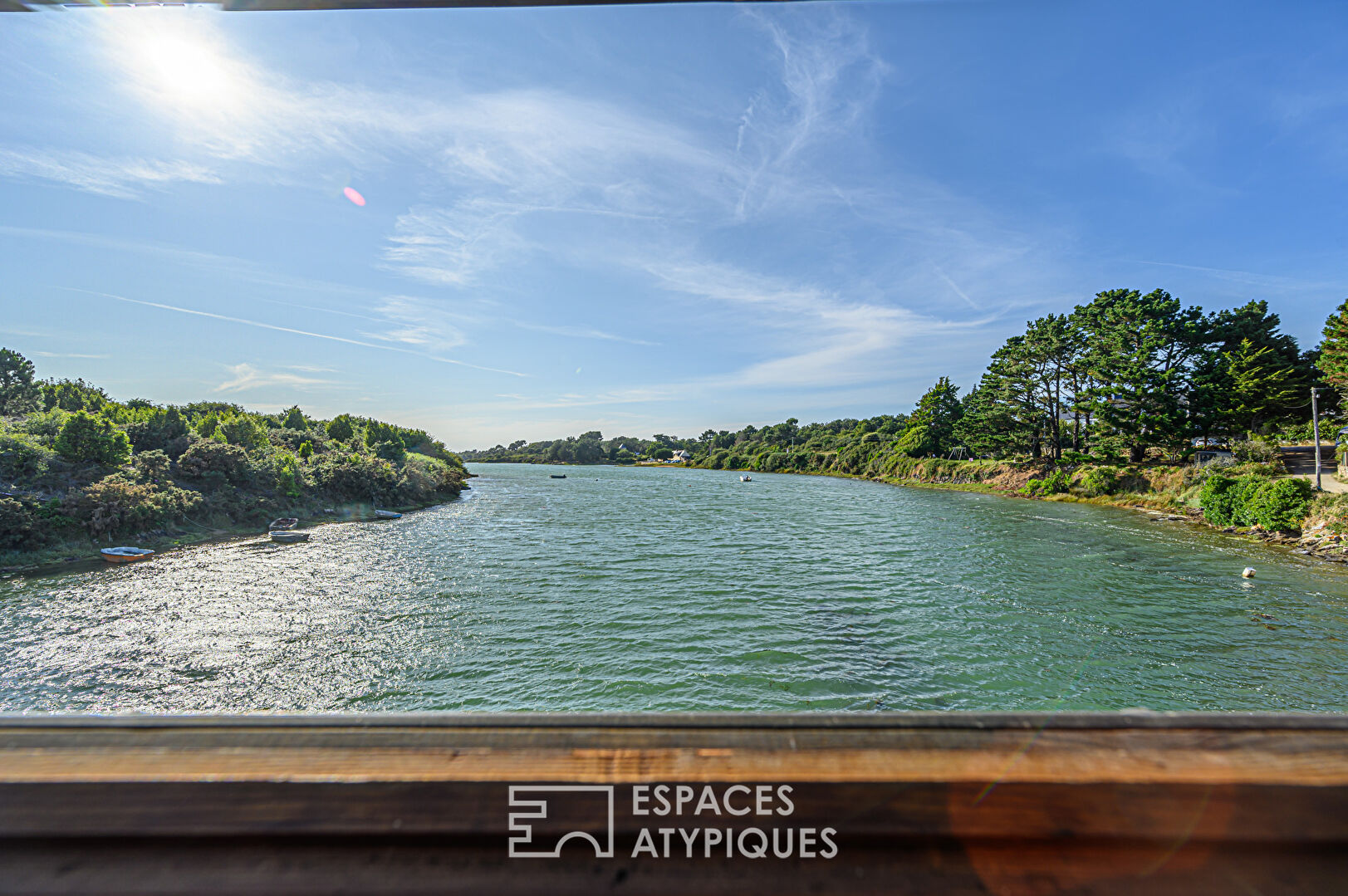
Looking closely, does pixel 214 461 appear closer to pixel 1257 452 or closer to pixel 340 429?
pixel 340 429

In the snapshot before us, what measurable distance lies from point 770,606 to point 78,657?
14.8 m

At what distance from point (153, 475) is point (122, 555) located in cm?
821

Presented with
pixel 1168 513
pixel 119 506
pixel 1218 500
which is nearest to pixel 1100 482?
pixel 1168 513

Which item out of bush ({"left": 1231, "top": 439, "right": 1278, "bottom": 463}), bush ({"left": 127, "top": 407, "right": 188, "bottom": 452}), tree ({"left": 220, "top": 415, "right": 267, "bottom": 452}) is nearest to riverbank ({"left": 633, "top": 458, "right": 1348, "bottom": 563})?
bush ({"left": 1231, "top": 439, "right": 1278, "bottom": 463})

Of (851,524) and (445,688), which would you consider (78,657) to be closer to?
(445,688)

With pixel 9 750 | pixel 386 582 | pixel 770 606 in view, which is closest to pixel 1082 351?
pixel 770 606

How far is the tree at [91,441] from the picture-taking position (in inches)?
875

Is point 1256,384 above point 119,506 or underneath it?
above

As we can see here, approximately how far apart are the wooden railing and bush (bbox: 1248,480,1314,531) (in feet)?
96.5

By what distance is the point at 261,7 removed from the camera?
68.2 inches

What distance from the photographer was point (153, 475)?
80.7ft

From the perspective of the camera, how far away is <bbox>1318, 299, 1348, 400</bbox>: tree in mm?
25312

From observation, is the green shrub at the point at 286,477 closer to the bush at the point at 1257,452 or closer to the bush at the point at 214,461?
the bush at the point at 214,461

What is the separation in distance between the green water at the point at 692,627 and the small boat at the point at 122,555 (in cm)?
71
